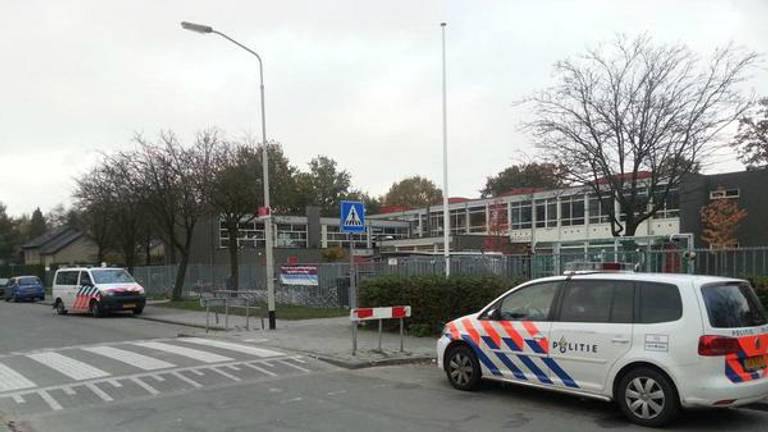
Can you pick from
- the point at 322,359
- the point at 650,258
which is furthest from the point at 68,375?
the point at 650,258

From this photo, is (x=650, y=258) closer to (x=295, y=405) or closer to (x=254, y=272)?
(x=295, y=405)

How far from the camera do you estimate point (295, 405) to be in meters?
8.41

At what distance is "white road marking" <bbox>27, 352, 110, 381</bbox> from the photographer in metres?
10.8

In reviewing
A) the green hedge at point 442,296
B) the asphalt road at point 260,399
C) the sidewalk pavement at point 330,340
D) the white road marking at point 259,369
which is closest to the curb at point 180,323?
the sidewalk pavement at point 330,340

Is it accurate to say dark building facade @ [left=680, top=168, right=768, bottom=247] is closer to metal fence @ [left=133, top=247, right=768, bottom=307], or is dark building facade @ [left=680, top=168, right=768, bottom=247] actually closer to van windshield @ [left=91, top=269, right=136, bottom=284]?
metal fence @ [left=133, top=247, right=768, bottom=307]

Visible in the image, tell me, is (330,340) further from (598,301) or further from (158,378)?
(598,301)

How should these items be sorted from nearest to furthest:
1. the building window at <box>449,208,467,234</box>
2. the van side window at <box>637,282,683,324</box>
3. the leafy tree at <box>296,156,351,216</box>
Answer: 1. the van side window at <box>637,282,683,324</box>
2. the building window at <box>449,208,467,234</box>
3. the leafy tree at <box>296,156,351,216</box>

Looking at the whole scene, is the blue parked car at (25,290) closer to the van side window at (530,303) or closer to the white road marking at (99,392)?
the white road marking at (99,392)

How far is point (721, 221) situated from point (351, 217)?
A: 95.4ft

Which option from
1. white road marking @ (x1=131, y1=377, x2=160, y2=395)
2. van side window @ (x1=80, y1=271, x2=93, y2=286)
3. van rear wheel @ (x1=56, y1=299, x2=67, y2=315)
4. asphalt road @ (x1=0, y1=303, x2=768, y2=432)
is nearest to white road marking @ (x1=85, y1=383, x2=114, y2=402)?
asphalt road @ (x1=0, y1=303, x2=768, y2=432)

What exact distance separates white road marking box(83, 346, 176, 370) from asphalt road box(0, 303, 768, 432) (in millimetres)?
22

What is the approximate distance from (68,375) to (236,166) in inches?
804

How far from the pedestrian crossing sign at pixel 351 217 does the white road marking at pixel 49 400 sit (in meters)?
6.10

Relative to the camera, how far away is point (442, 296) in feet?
49.7
